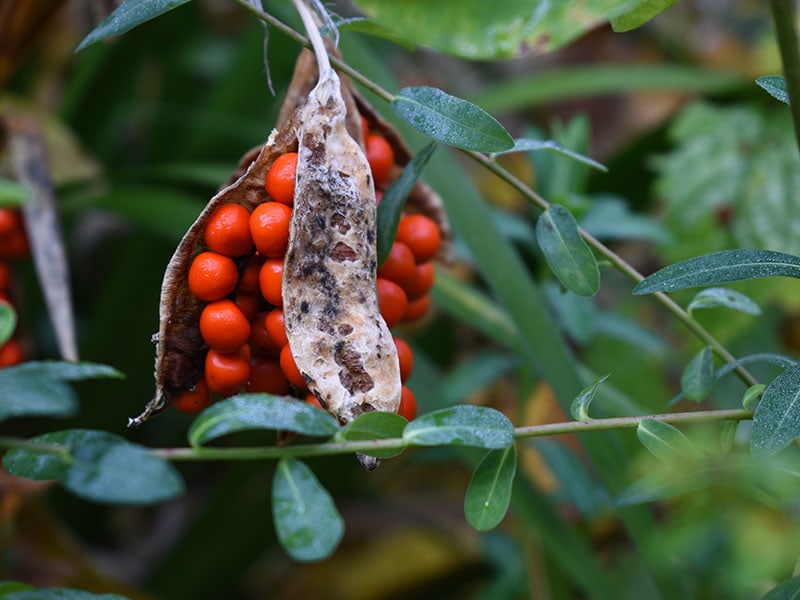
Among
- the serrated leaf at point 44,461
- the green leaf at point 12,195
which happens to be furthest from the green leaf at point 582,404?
the green leaf at point 12,195

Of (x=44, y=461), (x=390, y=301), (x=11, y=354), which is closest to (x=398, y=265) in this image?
(x=390, y=301)

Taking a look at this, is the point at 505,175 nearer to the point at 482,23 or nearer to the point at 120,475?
the point at 482,23

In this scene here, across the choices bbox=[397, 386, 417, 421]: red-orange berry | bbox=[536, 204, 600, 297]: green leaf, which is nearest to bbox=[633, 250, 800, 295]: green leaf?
bbox=[536, 204, 600, 297]: green leaf

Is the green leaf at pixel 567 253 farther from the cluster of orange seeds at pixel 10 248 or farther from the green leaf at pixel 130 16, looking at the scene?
the cluster of orange seeds at pixel 10 248

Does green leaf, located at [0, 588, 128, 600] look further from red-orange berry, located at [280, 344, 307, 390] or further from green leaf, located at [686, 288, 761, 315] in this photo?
green leaf, located at [686, 288, 761, 315]

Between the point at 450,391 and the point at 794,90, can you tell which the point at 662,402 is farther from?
the point at 794,90
